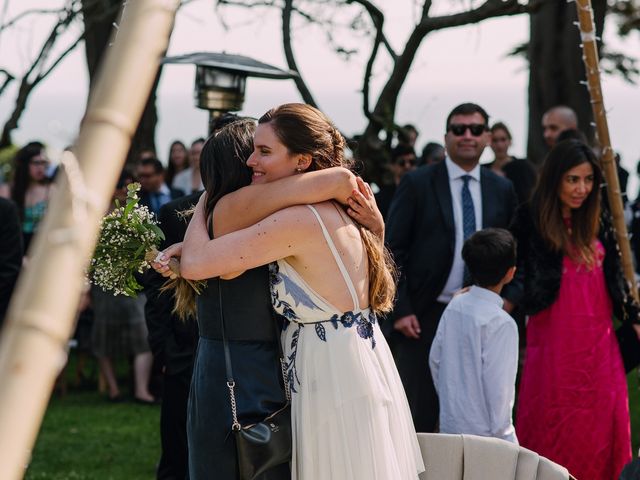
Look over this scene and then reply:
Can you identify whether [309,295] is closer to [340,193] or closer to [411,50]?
[340,193]

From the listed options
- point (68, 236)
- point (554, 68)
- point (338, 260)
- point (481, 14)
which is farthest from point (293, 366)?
point (554, 68)

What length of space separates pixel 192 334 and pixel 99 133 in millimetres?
4120

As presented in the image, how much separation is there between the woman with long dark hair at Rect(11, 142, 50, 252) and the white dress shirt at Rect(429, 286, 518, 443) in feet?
19.1

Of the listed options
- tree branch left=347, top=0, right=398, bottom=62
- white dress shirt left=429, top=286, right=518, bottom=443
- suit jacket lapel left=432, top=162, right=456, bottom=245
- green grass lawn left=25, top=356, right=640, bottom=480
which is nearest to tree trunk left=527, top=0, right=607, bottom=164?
green grass lawn left=25, top=356, right=640, bottom=480

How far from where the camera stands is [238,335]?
3.72 meters

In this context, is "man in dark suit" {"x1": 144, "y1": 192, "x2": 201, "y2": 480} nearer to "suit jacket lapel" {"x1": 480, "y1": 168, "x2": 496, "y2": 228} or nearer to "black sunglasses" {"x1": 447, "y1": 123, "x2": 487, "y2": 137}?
"suit jacket lapel" {"x1": 480, "y1": 168, "x2": 496, "y2": 228}

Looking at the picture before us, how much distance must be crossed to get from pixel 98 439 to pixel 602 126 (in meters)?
4.68

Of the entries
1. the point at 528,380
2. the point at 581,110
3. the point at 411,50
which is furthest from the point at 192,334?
the point at 581,110

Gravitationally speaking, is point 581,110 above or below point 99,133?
above

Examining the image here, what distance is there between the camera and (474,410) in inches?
201

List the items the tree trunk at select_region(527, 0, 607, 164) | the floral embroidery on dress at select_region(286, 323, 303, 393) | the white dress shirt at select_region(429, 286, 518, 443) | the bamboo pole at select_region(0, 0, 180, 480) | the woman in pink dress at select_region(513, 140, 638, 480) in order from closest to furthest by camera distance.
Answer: the bamboo pole at select_region(0, 0, 180, 480)
the floral embroidery on dress at select_region(286, 323, 303, 393)
the white dress shirt at select_region(429, 286, 518, 443)
the woman in pink dress at select_region(513, 140, 638, 480)
the tree trunk at select_region(527, 0, 607, 164)

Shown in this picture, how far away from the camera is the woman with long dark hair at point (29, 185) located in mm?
10156

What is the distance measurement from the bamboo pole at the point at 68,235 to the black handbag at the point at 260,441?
7.25 ft

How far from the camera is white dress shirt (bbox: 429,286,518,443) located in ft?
16.6
